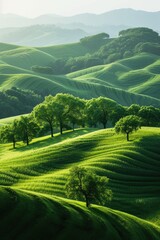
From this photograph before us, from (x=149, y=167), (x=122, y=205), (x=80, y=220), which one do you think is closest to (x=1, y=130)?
(x=149, y=167)

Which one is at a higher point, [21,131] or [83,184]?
[21,131]

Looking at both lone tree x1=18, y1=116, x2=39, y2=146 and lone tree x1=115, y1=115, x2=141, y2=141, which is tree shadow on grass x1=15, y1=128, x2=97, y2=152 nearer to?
lone tree x1=18, y1=116, x2=39, y2=146

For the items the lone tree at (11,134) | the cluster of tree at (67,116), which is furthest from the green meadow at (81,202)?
the cluster of tree at (67,116)

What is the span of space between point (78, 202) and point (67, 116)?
6818cm

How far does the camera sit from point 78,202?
197ft

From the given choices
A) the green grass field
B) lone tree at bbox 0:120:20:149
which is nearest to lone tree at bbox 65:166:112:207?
the green grass field

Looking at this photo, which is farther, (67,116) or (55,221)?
(67,116)

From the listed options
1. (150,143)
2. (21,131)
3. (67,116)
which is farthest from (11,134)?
(150,143)

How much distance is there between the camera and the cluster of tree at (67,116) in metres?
119

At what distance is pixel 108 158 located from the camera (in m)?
90.0

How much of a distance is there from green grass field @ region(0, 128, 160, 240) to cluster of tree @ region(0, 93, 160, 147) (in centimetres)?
383

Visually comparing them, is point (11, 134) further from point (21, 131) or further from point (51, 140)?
point (51, 140)

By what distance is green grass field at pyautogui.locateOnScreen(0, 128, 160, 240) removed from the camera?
4649 cm

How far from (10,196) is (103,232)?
1244 centimetres
